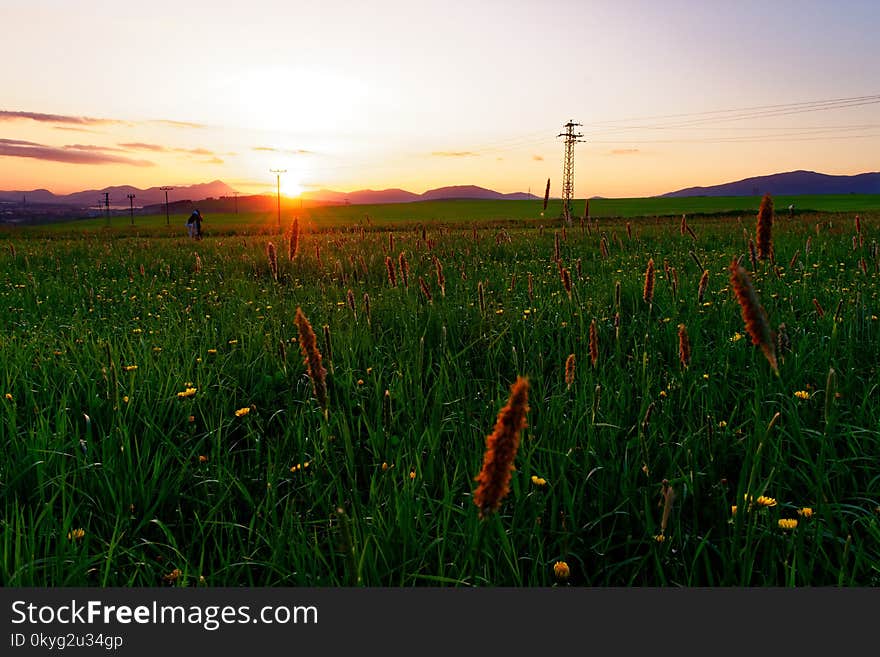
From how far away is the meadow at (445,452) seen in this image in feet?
6.52

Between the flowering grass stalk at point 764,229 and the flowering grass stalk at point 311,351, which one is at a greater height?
the flowering grass stalk at point 764,229

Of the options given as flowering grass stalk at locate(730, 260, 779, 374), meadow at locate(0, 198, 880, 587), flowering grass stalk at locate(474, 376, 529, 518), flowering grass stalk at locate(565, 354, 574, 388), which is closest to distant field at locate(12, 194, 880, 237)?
meadow at locate(0, 198, 880, 587)

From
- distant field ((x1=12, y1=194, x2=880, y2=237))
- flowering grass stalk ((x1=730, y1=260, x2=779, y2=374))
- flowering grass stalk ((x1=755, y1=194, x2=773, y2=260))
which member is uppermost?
distant field ((x1=12, y1=194, x2=880, y2=237))

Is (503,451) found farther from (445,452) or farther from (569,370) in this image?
(445,452)

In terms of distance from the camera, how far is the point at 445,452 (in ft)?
9.28

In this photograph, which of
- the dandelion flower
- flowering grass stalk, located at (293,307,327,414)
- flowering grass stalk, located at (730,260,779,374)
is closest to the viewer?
flowering grass stalk, located at (730,260,779,374)

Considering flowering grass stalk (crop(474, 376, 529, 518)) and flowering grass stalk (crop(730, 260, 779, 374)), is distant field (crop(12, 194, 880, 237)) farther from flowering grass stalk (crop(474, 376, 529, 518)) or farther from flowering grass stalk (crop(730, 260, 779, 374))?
flowering grass stalk (crop(474, 376, 529, 518))

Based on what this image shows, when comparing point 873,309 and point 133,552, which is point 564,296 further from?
point 133,552

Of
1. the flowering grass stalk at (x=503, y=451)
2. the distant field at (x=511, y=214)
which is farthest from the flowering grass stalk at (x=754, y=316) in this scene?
the distant field at (x=511, y=214)

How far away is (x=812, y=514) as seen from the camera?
2232mm

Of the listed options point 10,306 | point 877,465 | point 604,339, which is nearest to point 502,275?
point 604,339

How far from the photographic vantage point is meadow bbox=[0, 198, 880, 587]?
199 centimetres

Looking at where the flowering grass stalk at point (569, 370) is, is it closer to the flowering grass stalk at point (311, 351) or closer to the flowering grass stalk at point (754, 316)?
the flowering grass stalk at point (754, 316)

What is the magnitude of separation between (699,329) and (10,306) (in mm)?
7703
